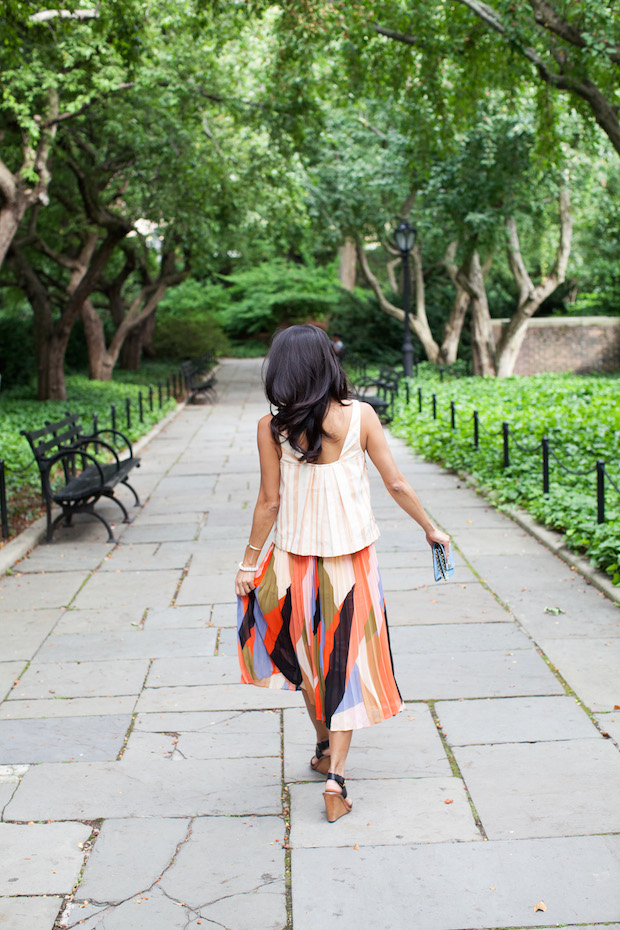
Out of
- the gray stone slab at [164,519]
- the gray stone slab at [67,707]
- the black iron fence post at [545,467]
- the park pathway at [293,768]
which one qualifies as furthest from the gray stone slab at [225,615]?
the black iron fence post at [545,467]

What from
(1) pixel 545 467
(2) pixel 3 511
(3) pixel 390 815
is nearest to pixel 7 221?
(2) pixel 3 511

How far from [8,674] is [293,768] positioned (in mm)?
1943

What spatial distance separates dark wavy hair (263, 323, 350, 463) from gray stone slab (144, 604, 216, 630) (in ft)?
8.81

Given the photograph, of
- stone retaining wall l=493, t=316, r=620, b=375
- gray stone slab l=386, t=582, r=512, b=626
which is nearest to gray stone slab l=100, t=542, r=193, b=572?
gray stone slab l=386, t=582, r=512, b=626

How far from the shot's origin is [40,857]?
3.13 meters

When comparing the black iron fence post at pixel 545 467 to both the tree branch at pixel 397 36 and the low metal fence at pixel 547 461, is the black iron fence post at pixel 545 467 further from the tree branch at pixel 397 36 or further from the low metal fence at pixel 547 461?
the tree branch at pixel 397 36

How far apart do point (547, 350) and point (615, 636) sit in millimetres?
21292

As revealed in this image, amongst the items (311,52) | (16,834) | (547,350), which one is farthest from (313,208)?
(16,834)

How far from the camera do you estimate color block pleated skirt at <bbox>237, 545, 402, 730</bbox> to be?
10.9ft

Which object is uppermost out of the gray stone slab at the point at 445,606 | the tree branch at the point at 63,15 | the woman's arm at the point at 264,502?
the tree branch at the point at 63,15

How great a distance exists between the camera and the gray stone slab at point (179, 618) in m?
5.63

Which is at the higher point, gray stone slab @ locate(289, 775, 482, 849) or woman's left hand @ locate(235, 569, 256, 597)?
woman's left hand @ locate(235, 569, 256, 597)

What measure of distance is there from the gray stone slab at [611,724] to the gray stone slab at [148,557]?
375 centimetres

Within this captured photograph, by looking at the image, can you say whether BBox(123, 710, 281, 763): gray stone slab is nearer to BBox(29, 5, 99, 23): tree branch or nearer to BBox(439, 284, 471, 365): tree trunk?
BBox(29, 5, 99, 23): tree branch
